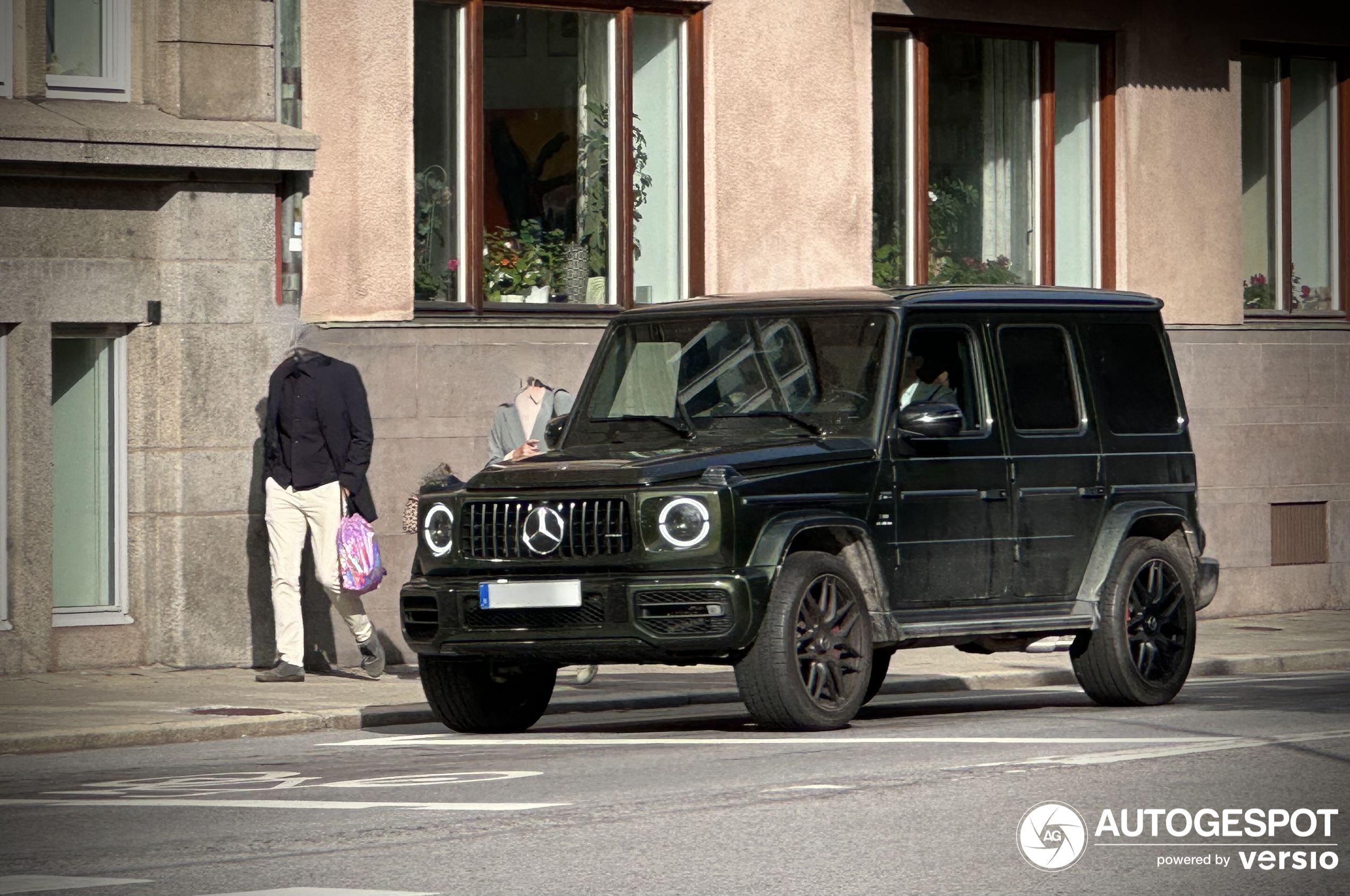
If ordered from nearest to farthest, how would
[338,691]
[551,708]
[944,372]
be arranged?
[944,372] < [551,708] < [338,691]

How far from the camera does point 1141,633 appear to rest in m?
12.3

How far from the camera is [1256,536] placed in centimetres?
2072

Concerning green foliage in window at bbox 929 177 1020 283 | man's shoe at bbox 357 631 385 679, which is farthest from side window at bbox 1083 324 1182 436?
green foliage in window at bbox 929 177 1020 283

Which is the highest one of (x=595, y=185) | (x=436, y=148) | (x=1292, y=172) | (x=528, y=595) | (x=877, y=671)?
(x=1292, y=172)

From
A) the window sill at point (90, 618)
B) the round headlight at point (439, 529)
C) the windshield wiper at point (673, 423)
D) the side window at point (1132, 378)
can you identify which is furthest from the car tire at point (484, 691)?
the window sill at point (90, 618)

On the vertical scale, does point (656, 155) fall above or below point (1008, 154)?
below

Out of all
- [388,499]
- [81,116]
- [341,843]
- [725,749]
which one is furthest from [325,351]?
[341,843]

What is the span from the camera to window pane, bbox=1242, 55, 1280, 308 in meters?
21.5

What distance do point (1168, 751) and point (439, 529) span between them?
3.44 metres

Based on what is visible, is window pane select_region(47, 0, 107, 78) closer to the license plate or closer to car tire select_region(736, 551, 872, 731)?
the license plate

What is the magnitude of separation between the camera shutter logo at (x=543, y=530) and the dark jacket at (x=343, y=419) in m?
3.85

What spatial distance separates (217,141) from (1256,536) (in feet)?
32.2

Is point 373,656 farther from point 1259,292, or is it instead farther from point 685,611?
point 1259,292

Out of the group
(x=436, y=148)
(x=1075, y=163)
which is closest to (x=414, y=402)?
(x=436, y=148)
